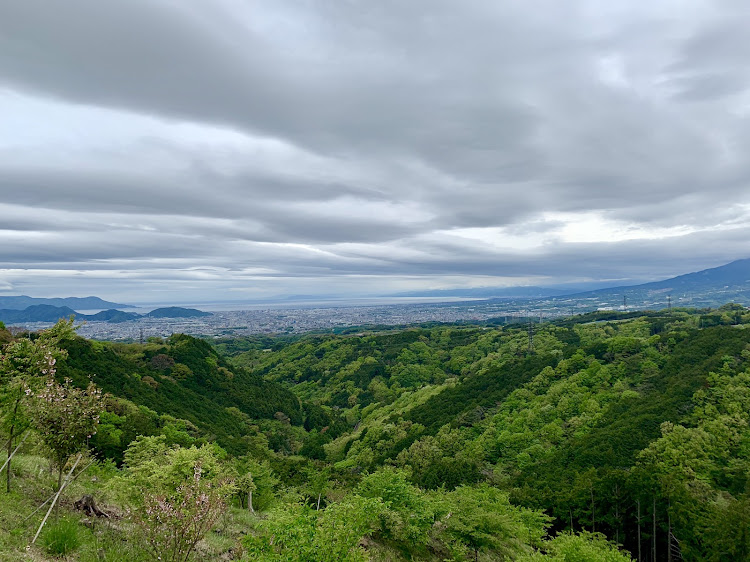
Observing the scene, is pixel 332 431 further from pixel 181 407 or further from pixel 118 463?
pixel 118 463

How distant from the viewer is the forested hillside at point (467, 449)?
755 inches

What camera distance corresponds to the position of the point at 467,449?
61.7 meters

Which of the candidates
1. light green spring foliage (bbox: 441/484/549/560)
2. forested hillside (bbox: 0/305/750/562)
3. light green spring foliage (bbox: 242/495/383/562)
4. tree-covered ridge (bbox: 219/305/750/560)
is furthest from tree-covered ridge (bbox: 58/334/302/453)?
light green spring foliage (bbox: 441/484/549/560)

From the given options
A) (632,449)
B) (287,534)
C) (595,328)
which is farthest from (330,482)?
(595,328)

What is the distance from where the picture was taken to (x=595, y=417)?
60.0 m

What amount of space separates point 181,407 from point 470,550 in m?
48.6

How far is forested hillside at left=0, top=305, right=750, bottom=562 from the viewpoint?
1917 centimetres

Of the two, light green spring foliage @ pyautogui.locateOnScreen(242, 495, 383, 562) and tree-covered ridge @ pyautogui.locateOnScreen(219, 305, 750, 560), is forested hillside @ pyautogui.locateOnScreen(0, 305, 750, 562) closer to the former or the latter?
light green spring foliage @ pyautogui.locateOnScreen(242, 495, 383, 562)

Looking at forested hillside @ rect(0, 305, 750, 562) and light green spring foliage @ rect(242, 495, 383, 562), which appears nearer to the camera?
light green spring foliage @ rect(242, 495, 383, 562)

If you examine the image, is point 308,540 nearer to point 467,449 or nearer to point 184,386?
point 467,449

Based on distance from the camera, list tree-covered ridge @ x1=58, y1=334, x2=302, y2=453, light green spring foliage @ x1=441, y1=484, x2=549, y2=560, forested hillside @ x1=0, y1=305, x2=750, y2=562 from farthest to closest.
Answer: tree-covered ridge @ x1=58, y1=334, x2=302, y2=453 < light green spring foliage @ x1=441, y1=484, x2=549, y2=560 < forested hillside @ x1=0, y1=305, x2=750, y2=562

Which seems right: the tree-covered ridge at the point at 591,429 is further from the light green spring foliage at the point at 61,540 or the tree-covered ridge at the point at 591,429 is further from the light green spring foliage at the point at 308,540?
the light green spring foliage at the point at 61,540

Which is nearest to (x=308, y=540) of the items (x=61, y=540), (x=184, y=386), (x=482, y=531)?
(x=61, y=540)

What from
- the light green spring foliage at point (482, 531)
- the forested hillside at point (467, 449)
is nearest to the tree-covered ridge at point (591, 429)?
the forested hillside at point (467, 449)
